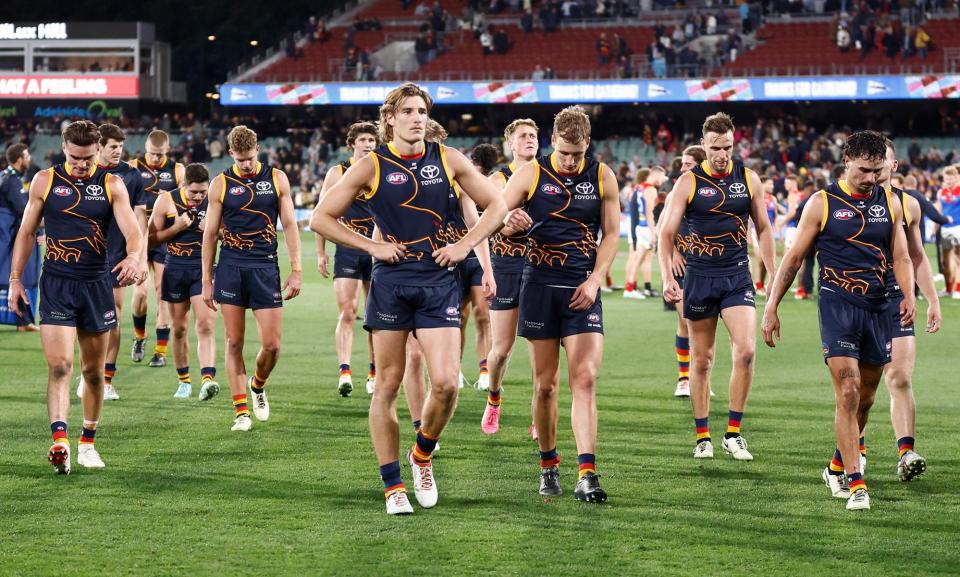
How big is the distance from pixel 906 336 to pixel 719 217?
5.21 feet

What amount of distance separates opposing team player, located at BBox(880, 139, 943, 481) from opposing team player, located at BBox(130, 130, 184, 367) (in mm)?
7149

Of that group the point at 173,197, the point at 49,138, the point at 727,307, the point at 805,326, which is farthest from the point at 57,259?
the point at 49,138

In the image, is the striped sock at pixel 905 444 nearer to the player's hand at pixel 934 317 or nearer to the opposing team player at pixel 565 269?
the player's hand at pixel 934 317

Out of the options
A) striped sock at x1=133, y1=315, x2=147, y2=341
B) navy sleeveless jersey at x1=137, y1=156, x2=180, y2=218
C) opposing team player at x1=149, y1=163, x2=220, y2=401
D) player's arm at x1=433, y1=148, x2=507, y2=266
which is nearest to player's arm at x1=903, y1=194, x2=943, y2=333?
player's arm at x1=433, y1=148, x2=507, y2=266

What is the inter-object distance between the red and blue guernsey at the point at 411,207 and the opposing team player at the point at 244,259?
2998mm

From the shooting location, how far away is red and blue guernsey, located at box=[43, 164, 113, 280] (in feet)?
27.3

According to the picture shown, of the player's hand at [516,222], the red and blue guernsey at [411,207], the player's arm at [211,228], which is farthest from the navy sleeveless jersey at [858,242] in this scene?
the player's arm at [211,228]

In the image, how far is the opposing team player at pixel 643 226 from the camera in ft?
66.9

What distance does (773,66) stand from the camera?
43.7m

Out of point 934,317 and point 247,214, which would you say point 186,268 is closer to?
point 247,214

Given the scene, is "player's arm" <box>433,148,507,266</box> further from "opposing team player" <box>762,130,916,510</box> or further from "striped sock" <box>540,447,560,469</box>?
"opposing team player" <box>762,130,916,510</box>

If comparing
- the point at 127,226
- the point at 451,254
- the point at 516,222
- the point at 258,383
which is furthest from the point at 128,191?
the point at 451,254

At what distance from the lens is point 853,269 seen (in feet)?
24.5

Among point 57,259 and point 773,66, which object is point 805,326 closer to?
point 57,259
